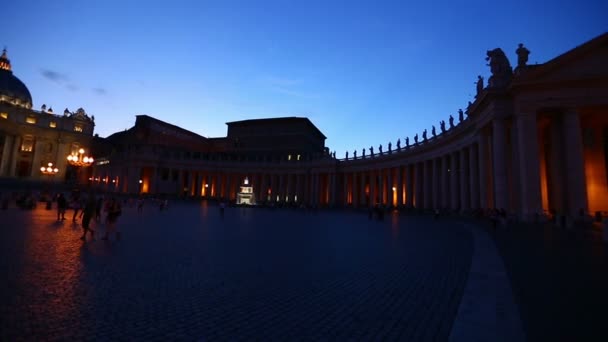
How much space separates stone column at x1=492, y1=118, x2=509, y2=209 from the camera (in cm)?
2752

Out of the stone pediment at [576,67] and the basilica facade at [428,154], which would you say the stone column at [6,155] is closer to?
the basilica facade at [428,154]

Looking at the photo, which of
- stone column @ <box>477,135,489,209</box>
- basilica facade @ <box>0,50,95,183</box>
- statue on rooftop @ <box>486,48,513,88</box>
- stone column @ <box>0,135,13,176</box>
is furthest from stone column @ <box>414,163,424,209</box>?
stone column @ <box>0,135,13,176</box>

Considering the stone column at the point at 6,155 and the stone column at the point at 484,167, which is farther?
the stone column at the point at 6,155

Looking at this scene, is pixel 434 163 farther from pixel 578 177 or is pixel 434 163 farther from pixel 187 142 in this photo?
pixel 187 142

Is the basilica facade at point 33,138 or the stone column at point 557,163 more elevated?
the basilica facade at point 33,138

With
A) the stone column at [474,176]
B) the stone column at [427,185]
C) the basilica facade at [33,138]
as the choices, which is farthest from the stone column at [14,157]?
the stone column at [474,176]

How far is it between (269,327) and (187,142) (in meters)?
102

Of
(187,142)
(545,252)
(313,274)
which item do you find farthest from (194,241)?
(187,142)

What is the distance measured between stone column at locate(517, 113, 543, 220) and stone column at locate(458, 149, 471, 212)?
11249 mm

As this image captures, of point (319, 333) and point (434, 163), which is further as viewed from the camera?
point (434, 163)

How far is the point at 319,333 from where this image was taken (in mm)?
4422

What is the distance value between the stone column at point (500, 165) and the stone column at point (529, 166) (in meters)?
Answer: 1.31

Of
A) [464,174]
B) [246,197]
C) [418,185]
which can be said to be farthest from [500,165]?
[246,197]

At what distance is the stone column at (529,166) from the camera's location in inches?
985
